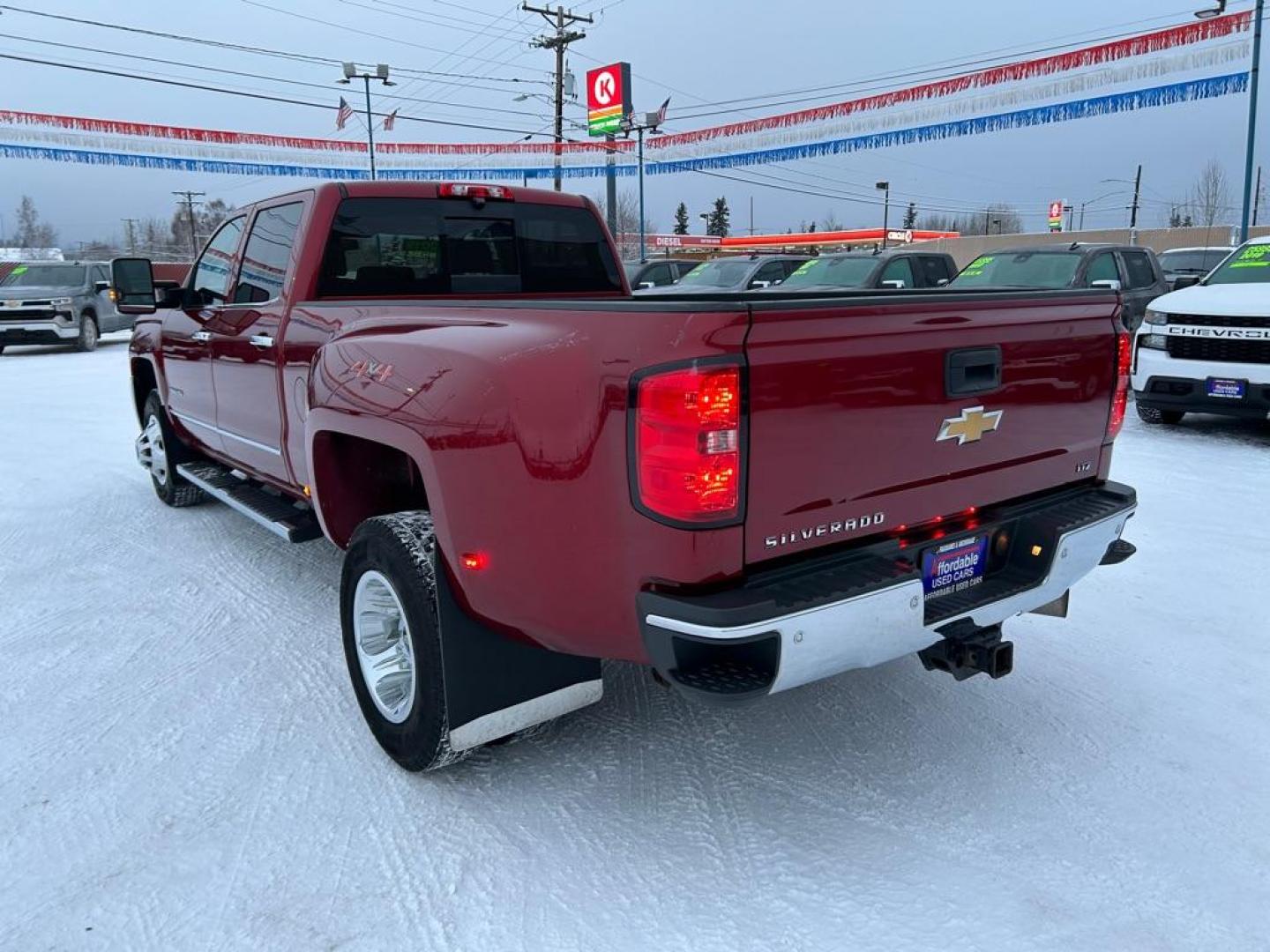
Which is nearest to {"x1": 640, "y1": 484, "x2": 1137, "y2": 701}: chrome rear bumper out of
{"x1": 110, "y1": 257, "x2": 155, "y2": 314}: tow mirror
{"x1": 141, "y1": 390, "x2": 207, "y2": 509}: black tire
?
{"x1": 110, "y1": 257, "x2": 155, "y2": 314}: tow mirror

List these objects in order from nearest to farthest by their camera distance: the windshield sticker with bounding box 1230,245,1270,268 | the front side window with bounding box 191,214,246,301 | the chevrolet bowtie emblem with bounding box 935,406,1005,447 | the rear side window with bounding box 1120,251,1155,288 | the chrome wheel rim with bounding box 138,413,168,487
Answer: the chevrolet bowtie emblem with bounding box 935,406,1005,447
the front side window with bounding box 191,214,246,301
the chrome wheel rim with bounding box 138,413,168,487
the windshield sticker with bounding box 1230,245,1270,268
the rear side window with bounding box 1120,251,1155,288

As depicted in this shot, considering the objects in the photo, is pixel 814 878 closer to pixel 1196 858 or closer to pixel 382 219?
pixel 1196 858

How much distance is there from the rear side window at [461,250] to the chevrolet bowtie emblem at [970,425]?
2.46m

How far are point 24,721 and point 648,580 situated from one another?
2506mm

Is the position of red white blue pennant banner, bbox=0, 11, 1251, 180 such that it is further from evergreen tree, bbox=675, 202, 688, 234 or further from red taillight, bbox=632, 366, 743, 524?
evergreen tree, bbox=675, 202, 688, 234

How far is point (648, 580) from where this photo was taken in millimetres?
2195

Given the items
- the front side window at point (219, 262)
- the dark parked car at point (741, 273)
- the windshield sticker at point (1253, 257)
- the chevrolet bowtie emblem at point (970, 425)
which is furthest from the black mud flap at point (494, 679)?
the dark parked car at point (741, 273)

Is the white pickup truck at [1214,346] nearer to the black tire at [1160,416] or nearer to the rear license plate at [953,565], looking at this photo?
the black tire at [1160,416]

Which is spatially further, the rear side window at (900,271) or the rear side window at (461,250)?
the rear side window at (900,271)

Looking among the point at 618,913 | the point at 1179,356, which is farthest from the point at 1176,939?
the point at 1179,356

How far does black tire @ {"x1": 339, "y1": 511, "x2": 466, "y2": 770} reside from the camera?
2.69m

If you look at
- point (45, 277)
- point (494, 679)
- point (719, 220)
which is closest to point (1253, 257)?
point (494, 679)

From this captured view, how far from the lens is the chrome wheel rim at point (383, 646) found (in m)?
2.96

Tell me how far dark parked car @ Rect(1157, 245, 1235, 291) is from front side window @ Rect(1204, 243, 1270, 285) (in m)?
8.76
